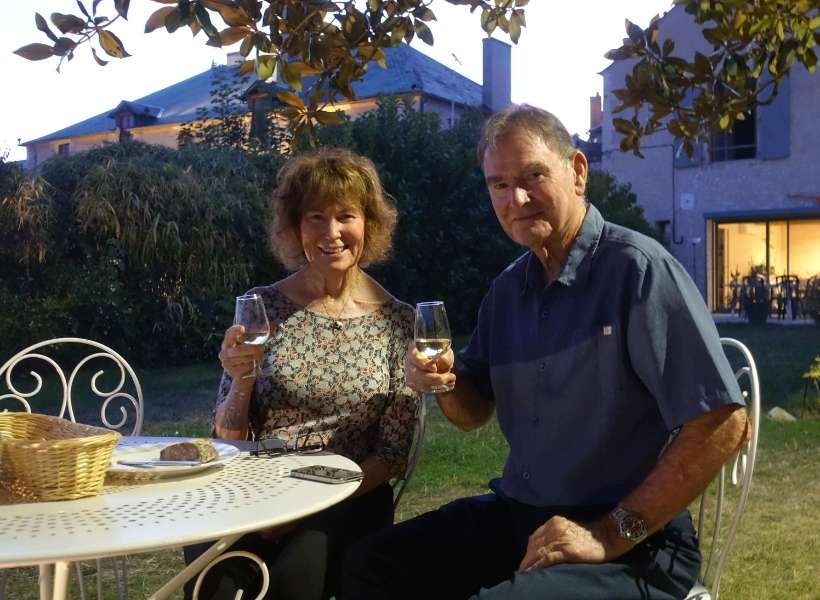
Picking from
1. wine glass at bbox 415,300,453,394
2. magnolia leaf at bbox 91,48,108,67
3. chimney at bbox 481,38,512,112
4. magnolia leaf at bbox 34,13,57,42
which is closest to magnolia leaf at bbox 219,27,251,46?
magnolia leaf at bbox 91,48,108,67

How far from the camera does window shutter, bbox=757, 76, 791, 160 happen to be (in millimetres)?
21312

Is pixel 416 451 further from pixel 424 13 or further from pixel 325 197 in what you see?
pixel 424 13

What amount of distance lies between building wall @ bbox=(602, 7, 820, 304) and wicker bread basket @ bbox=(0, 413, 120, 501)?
65.3 feet

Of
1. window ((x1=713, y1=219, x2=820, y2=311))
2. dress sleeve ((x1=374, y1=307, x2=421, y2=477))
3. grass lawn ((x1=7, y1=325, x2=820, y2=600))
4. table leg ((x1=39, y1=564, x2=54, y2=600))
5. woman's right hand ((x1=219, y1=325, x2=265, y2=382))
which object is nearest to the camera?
table leg ((x1=39, y1=564, x2=54, y2=600))

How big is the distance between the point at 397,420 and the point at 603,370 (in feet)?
2.84

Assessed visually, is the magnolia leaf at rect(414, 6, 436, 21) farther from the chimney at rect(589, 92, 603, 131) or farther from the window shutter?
the chimney at rect(589, 92, 603, 131)

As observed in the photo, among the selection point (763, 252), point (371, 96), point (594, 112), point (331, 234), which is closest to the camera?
point (331, 234)

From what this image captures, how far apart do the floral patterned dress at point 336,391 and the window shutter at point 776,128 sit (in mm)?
20317

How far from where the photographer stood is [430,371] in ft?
8.05

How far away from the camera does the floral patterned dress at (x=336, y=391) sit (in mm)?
2916

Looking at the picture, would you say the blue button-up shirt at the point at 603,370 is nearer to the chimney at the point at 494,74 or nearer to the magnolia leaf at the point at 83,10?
the magnolia leaf at the point at 83,10

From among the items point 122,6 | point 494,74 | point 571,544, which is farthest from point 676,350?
point 494,74

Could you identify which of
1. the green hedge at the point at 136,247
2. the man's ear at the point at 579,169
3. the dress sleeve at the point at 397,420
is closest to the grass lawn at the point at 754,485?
the green hedge at the point at 136,247

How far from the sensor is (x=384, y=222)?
3271 mm
